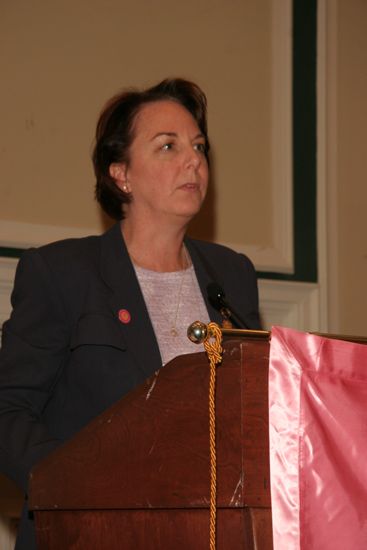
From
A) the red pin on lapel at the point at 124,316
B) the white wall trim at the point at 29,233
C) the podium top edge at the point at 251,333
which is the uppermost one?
the podium top edge at the point at 251,333

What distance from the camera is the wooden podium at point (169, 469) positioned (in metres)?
1.32

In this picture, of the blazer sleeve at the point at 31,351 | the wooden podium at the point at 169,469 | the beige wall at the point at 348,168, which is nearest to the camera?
the wooden podium at the point at 169,469

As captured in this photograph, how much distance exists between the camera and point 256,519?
131cm

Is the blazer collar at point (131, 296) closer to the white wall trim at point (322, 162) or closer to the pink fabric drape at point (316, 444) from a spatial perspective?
the pink fabric drape at point (316, 444)

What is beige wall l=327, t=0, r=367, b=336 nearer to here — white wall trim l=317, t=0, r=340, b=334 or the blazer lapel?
white wall trim l=317, t=0, r=340, b=334

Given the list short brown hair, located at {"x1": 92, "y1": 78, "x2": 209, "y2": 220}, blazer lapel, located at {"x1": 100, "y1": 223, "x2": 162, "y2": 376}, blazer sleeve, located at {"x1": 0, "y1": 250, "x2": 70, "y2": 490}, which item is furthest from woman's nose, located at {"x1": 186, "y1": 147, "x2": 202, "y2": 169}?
blazer sleeve, located at {"x1": 0, "y1": 250, "x2": 70, "y2": 490}

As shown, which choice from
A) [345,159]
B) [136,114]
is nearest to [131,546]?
[136,114]

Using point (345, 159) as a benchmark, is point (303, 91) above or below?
above

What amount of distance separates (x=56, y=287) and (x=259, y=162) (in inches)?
76.2

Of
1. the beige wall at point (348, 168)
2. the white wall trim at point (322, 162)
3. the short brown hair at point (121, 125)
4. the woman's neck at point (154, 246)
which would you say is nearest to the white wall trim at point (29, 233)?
the short brown hair at point (121, 125)

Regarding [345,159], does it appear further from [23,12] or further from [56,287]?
[56,287]

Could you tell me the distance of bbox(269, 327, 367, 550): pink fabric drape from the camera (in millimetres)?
1326

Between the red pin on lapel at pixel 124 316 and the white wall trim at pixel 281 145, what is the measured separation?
1.72 m

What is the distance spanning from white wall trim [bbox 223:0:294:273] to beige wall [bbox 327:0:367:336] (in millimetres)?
211
